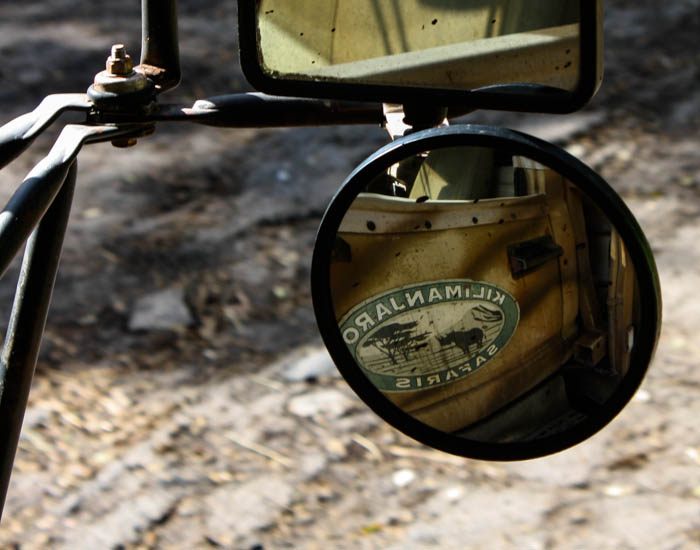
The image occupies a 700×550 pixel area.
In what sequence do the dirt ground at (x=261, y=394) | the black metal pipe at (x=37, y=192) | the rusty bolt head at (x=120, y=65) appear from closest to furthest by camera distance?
the black metal pipe at (x=37, y=192)
the rusty bolt head at (x=120, y=65)
the dirt ground at (x=261, y=394)

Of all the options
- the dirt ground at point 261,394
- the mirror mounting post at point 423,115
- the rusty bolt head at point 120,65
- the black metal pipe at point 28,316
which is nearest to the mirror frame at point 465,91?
the mirror mounting post at point 423,115

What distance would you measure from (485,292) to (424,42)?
0.87 ft

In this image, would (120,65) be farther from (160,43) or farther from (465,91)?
(465,91)

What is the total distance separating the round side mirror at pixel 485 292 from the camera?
0.95m

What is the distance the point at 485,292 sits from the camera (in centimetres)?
105

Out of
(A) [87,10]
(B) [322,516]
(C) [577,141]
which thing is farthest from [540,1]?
(A) [87,10]

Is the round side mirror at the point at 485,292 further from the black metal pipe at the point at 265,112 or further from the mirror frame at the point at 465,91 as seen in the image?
the black metal pipe at the point at 265,112

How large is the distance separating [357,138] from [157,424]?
8.03ft

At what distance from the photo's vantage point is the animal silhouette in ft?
3.49

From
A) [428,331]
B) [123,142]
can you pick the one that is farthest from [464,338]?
[123,142]

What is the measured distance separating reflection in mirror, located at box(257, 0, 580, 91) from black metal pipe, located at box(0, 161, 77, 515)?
0.86 ft

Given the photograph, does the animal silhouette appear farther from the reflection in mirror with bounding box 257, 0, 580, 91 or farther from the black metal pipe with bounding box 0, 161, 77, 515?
the black metal pipe with bounding box 0, 161, 77, 515

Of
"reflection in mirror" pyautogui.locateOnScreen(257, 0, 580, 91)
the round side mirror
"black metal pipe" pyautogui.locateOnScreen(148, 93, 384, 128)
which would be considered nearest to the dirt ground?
the round side mirror

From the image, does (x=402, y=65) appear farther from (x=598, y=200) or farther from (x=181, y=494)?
(x=181, y=494)
